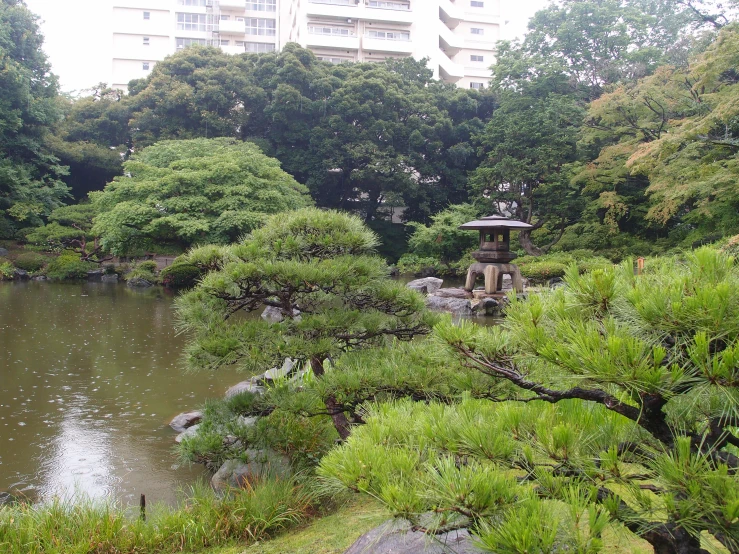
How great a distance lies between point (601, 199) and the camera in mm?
14492

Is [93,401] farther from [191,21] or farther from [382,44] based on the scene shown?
[191,21]

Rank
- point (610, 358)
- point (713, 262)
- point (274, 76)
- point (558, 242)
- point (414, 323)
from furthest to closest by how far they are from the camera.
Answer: point (274, 76) → point (558, 242) → point (414, 323) → point (713, 262) → point (610, 358)

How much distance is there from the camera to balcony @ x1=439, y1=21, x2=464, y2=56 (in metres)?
29.8

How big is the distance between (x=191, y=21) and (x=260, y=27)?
395 centimetres

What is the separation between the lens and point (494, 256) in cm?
1183

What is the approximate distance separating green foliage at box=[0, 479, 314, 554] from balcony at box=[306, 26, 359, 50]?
28.7 metres

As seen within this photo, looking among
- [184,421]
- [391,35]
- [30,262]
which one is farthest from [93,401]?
[391,35]

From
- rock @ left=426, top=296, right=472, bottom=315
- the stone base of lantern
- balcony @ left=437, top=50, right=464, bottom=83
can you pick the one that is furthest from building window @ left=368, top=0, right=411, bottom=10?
rock @ left=426, top=296, right=472, bottom=315

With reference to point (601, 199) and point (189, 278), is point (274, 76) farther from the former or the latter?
point (601, 199)

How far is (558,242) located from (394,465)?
16.0 m

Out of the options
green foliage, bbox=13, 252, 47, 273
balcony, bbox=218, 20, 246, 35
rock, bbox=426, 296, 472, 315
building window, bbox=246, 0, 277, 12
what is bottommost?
rock, bbox=426, 296, 472, 315

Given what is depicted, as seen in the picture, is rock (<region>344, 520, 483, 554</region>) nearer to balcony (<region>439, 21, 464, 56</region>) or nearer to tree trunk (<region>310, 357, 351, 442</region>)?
tree trunk (<region>310, 357, 351, 442</region>)

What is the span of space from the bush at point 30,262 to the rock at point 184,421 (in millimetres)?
14074

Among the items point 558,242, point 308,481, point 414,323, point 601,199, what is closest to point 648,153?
point 601,199
